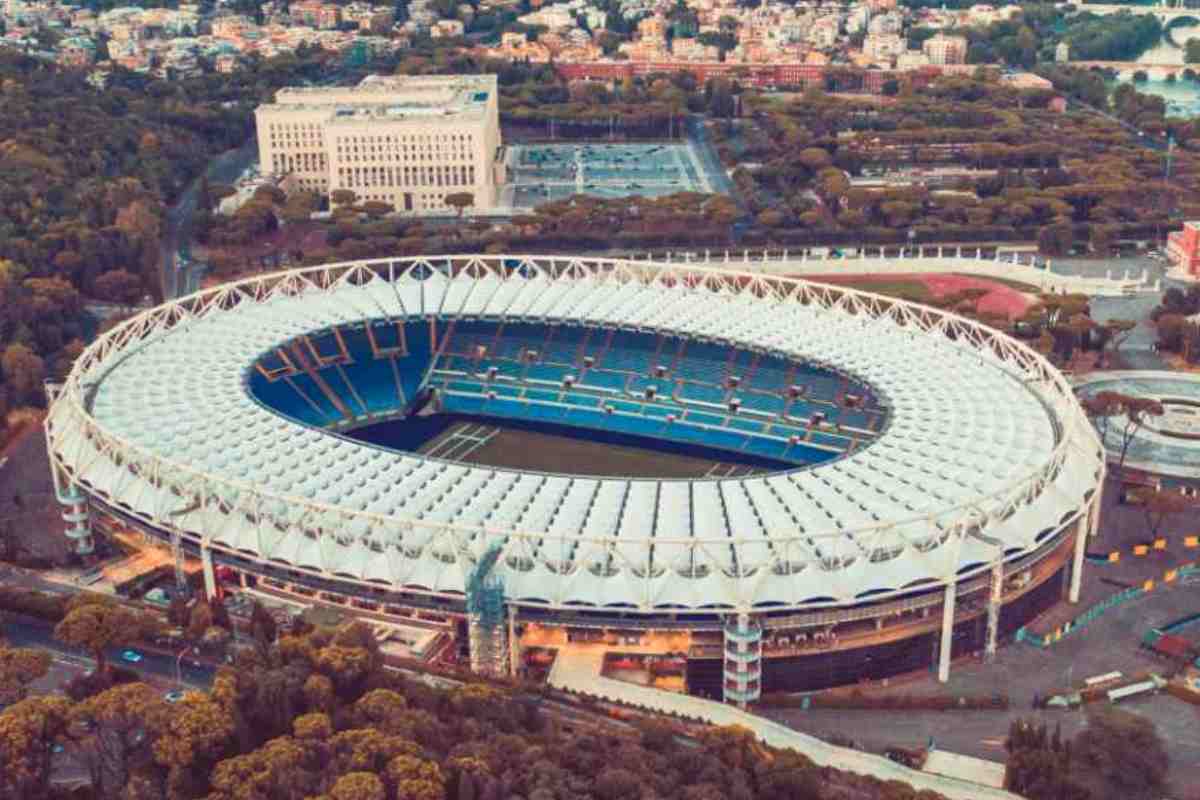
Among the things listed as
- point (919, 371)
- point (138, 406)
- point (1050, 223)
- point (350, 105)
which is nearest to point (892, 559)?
point (919, 371)

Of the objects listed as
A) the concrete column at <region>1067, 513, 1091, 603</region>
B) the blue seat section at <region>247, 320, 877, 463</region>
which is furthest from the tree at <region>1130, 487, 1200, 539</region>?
the blue seat section at <region>247, 320, 877, 463</region>

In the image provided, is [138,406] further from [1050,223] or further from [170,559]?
[1050,223]

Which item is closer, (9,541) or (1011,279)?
(9,541)

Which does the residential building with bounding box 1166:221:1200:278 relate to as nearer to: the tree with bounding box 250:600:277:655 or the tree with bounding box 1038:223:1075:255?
the tree with bounding box 1038:223:1075:255

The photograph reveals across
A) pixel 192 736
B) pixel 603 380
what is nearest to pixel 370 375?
pixel 603 380

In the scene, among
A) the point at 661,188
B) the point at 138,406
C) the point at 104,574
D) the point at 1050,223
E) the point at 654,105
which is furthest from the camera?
A: the point at 654,105

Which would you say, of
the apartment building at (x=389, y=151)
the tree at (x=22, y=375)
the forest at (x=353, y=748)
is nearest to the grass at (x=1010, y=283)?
the apartment building at (x=389, y=151)

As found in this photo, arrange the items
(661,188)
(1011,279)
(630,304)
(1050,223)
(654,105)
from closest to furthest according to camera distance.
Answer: (630,304)
(1011,279)
(1050,223)
(661,188)
(654,105)
